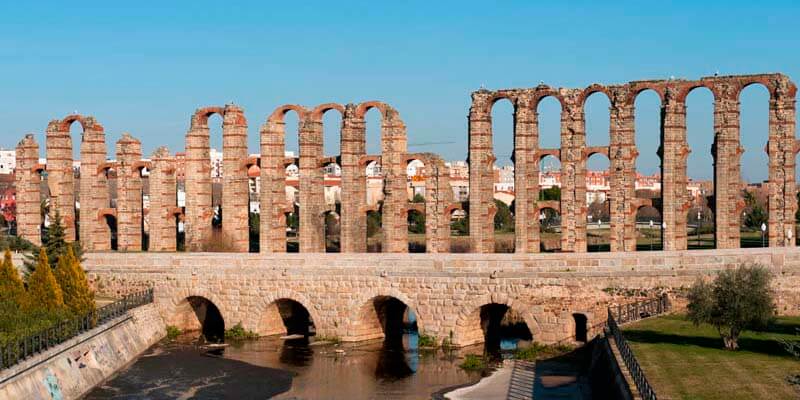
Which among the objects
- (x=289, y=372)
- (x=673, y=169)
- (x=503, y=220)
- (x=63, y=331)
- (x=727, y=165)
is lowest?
(x=289, y=372)

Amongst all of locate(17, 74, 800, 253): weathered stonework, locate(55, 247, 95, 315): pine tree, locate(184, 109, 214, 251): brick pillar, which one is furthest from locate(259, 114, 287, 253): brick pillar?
locate(55, 247, 95, 315): pine tree

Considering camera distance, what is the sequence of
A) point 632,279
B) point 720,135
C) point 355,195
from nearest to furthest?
point 632,279, point 720,135, point 355,195

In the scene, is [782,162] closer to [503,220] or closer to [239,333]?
[239,333]

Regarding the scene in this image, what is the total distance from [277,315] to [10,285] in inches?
378

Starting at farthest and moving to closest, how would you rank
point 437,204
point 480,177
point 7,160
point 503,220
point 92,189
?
1. point 7,160
2. point 503,220
3. point 92,189
4. point 437,204
5. point 480,177

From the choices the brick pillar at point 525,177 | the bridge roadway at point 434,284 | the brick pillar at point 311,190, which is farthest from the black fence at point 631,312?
the brick pillar at point 311,190

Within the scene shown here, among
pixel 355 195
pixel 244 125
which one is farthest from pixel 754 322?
pixel 244 125

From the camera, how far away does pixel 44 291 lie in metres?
31.8

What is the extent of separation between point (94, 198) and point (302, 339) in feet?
60.2

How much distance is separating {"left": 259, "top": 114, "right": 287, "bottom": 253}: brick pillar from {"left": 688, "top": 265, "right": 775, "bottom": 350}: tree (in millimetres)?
23661

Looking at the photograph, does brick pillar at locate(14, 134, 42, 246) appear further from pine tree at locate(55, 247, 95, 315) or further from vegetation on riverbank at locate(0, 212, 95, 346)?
pine tree at locate(55, 247, 95, 315)

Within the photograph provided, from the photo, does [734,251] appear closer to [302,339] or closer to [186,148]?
[302,339]

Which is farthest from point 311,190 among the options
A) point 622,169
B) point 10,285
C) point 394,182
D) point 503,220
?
point 503,220

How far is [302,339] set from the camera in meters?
38.1
